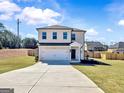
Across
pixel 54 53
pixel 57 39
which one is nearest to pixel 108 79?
pixel 54 53

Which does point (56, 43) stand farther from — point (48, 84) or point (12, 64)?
point (48, 84)

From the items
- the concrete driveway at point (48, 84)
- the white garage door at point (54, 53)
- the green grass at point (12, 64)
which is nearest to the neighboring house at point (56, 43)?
the white garage door at point (54, 53)

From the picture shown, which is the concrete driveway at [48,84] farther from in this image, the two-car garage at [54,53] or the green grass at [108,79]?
the two-car garage at [54,53]

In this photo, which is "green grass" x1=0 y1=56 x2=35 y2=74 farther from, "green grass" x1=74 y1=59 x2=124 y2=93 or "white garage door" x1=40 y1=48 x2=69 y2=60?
"green grass" x1=74 y1=59 x2=124 y2=93

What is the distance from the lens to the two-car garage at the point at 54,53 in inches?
1523

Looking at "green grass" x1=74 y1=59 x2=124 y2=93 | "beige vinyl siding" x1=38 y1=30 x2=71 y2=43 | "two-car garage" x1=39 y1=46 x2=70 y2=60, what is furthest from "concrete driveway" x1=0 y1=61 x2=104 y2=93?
"beige vinyl siding" x1=38 y1=30 x2=71 y2=43

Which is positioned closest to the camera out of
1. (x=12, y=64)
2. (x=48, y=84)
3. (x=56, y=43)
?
(x=48, y=84)

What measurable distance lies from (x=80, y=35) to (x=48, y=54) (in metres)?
7.44

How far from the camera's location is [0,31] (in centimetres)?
9325

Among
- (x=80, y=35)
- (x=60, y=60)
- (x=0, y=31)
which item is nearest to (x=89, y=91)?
(x=60, y=60)

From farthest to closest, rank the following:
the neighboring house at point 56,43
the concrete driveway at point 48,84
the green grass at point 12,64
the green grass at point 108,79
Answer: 1. the neighboring house at point 56,43
2. the green grass at point 12,64
3. the green grass at point 108,79
4. the concrete driveway at point 48,84

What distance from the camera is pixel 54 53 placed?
3919 centimetres

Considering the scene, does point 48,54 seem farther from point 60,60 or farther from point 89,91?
point 89,91

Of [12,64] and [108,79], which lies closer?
[108,79]
